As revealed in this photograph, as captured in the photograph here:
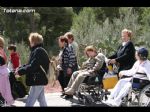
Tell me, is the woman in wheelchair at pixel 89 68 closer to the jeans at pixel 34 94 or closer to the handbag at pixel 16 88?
the handbag at pixel 16 88

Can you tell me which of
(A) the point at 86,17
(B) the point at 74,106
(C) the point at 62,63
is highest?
(A) the point at 86,17

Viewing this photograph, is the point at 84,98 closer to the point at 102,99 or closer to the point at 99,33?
the point at 102,99

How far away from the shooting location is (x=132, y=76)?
9906mm

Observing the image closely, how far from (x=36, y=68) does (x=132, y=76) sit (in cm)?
206

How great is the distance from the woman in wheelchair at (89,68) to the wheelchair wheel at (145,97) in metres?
1.36

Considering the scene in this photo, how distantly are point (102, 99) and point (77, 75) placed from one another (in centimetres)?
81

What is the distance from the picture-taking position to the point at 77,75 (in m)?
11.1

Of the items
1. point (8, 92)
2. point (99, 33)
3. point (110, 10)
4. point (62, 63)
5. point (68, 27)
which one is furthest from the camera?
point (110, 10)

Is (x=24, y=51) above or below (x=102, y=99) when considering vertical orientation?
above

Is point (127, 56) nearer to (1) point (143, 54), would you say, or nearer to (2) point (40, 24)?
(1) point (143, 54)

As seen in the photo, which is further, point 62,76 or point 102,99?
point 62,76

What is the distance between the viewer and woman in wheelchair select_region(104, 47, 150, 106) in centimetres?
974

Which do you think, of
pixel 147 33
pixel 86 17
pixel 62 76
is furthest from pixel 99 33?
pixel 62 76

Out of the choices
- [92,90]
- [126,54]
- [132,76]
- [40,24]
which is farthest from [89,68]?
[40,24]
